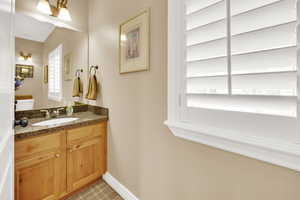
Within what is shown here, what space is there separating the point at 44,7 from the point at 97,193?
7.38 feet

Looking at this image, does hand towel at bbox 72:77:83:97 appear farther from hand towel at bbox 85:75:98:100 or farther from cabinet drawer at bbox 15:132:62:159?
cabinet drawer at bbox 15:132:62:159

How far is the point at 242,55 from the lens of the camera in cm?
72

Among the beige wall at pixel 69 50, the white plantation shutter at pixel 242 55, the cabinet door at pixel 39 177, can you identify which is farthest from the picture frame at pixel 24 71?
the white plantation shutter at pixel 242 55

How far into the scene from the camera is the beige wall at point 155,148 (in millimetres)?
732

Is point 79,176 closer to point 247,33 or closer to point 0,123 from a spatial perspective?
point 0,123

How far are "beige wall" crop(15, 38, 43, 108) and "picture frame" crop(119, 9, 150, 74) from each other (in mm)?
981

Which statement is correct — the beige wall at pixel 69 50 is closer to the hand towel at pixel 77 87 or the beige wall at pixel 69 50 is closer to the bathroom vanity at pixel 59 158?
the hand towel at pixel 77 87

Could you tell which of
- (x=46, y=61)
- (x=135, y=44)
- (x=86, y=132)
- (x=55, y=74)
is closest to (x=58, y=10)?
(x=46, y=61)

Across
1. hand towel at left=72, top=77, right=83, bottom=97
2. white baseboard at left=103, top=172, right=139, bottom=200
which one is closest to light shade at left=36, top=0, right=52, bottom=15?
hand towel at left=72, top=77, right=83, bottom=97

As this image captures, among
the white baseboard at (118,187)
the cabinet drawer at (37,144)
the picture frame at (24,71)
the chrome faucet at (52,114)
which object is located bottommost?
the white baseboard at (118,187)

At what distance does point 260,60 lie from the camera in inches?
26.6

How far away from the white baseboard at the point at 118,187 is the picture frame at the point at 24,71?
1502mm

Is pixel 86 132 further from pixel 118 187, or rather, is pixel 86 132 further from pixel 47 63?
pixel 47 63

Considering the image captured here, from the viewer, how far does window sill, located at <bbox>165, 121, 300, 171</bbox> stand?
1.96ft
